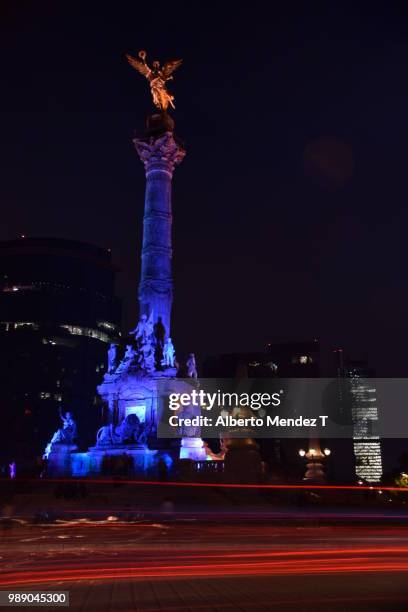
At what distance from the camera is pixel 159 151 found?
145ft

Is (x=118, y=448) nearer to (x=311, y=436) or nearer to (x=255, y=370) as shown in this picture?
(x=311, y=436)

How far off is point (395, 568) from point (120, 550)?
5.00 meters

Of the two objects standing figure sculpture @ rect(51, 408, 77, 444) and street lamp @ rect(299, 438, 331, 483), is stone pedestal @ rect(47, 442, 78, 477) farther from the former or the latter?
street lamp @ rect(299, 438, 331, 483)

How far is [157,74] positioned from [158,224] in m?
11.4

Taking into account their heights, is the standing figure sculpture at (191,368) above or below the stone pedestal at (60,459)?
above

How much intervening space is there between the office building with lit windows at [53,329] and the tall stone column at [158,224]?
152ft

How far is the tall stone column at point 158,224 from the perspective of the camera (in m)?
41.4

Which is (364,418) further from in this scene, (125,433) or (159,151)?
(125,433)

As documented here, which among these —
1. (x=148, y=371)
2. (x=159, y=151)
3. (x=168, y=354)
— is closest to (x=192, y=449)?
(x=148, y=371)

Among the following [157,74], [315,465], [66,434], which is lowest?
[315,465]

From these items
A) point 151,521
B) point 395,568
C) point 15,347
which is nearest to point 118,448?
point 151,521

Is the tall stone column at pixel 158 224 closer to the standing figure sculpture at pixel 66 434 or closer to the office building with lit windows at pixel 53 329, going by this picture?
the standing figure sculpture at pixel 66 434

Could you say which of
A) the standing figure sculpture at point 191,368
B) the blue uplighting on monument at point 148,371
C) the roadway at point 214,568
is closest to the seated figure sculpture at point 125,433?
the blue uplighting on monument at point 148,371

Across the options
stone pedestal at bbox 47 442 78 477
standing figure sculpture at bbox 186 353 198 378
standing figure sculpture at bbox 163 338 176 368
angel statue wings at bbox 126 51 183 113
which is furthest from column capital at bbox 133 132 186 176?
stone pedestal at bbox 47 442 78 477
